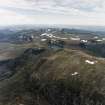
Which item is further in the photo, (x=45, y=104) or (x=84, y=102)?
(x=45, y=104)

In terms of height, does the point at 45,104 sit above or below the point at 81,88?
below

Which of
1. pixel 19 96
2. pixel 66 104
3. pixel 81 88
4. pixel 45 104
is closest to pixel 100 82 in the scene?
pixel 81 88

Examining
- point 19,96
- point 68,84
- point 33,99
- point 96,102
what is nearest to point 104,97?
point 96,102

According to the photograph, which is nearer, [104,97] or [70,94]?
[104,97]

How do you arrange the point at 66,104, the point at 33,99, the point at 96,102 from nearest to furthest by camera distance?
1. the point at 96,102
2. the point at 66,104
3. the point at 33,99

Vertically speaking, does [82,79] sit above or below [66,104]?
above

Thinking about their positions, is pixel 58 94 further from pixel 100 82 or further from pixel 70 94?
pixel 100 82

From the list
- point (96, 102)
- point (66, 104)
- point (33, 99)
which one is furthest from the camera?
point (33, 99)

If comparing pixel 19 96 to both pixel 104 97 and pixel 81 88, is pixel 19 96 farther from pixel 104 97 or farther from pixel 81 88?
pixel 104 97
